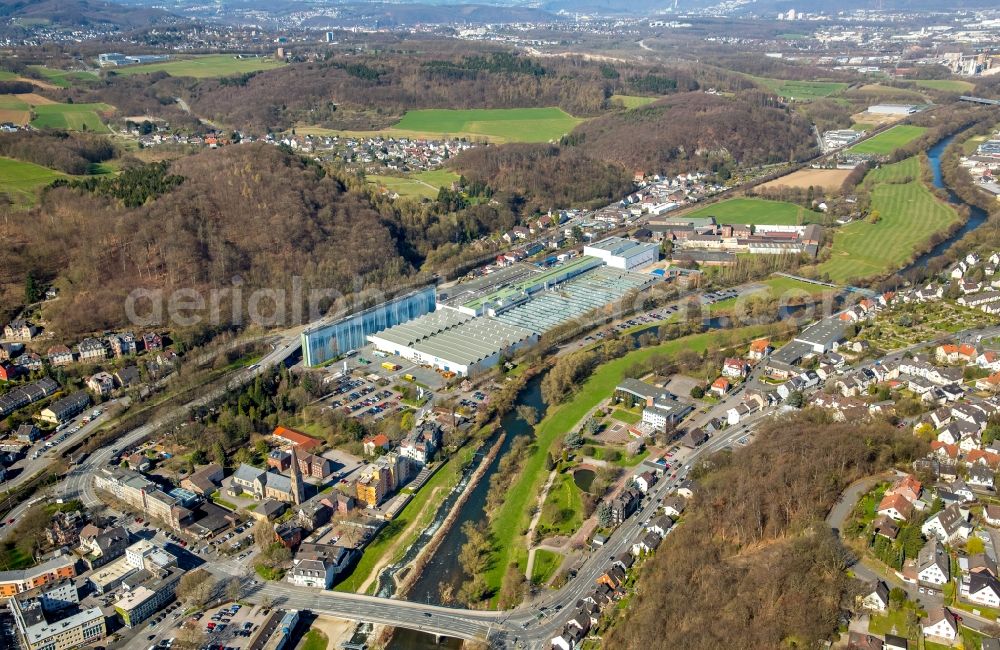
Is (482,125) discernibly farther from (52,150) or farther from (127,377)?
(127,377)

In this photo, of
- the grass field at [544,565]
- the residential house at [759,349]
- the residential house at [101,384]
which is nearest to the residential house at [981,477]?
the residential house at [759,349]

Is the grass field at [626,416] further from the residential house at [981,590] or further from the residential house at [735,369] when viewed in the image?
the residential house at [981,590]

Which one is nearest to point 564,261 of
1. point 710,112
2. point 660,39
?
point 710,112

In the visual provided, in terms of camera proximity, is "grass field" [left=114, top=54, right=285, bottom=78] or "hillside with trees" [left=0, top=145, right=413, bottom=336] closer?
"hillside with trees" [left=0, top=145, right=413, bottom=336]

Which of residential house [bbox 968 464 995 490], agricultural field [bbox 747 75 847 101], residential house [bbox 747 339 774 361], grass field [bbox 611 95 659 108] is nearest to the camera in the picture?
residential house [bbox 968 464 995 490]

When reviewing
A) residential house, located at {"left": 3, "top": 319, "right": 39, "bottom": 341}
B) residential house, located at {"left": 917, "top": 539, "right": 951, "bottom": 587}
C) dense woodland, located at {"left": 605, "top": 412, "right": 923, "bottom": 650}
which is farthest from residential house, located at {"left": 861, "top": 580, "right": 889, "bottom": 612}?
residential house, located at {"left": 3, "top": 319, "right": 39, "bottom": 341}

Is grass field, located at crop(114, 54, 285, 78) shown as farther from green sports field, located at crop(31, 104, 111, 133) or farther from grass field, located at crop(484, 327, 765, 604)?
grass field, located at crop(484, 327, 765, 604)

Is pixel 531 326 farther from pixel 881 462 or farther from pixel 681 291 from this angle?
pixel 881 462
